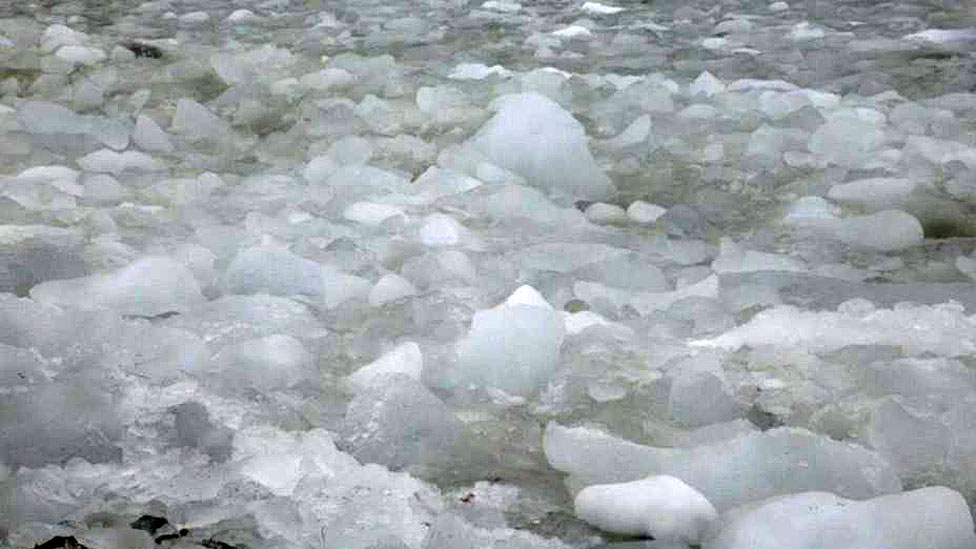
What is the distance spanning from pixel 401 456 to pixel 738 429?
300 millimetres

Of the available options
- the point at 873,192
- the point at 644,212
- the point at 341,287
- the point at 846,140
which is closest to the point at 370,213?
the point at 341,287

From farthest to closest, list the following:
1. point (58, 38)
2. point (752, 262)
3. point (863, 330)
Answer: point (58, 38)
point (752, 262)
point (863, 330)

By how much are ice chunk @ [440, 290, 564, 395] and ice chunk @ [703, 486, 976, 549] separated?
1.07ft

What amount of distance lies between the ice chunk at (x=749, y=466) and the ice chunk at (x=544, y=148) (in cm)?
85

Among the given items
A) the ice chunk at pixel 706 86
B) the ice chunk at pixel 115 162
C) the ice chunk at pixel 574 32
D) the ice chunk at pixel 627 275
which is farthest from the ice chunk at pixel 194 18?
the ice chunk at pixel 627 275

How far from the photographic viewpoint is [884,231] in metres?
1.55

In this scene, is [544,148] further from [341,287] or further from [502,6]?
[502,6]

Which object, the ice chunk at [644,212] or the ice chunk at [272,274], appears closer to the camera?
the ice chunk at [272,274]

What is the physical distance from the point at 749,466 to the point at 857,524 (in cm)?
13

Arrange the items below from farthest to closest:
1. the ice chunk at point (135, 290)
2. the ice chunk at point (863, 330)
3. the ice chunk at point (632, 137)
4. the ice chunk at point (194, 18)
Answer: the ice chunk at point (194, 18), the ice chunk at point (632, 137), the ice chunk at point (135, 290), the ice chunk at point (863, 330)

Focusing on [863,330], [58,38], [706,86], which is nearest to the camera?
[863,330]

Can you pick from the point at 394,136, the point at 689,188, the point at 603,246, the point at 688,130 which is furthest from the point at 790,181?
the point at 394,136

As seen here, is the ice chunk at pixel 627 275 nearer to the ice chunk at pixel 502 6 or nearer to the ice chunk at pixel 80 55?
the ice chunk at pixel 80 55

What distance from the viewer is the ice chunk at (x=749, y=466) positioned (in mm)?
926
